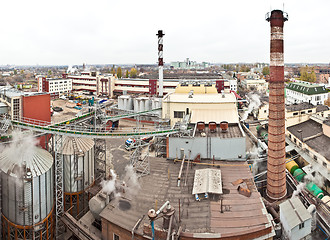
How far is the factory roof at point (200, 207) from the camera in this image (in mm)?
12000

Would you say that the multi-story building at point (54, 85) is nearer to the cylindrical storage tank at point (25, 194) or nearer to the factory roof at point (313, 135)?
the cylindrical storage tank at point (25, 194)

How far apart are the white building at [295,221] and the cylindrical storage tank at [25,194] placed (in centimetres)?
1479

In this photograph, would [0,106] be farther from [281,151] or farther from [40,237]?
[281,151]

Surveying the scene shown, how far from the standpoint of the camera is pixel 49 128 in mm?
16562

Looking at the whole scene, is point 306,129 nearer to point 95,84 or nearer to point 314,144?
point 314,144

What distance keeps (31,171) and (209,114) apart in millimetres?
20443

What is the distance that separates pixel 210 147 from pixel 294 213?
24.0 feet

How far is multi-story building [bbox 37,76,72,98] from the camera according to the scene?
75250 mm

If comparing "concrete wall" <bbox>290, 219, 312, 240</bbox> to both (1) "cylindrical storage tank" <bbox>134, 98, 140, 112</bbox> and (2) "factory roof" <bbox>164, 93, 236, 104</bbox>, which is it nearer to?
(2) "factory roof" <bbox>164, 93, 236, 104</bbox>

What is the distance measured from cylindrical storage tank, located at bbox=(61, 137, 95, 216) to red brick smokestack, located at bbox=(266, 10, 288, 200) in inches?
578

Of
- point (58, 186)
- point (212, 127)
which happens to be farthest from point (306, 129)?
point (58, 186)

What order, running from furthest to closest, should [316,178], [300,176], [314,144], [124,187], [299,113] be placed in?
[299,113] < [314,144] < [300,176] < [316,178] < [124,187]

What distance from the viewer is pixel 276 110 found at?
1931 centimetres

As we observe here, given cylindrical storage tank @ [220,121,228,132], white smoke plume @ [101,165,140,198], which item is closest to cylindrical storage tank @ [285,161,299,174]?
cylindrical storage tank @ [220,121,228,132]
